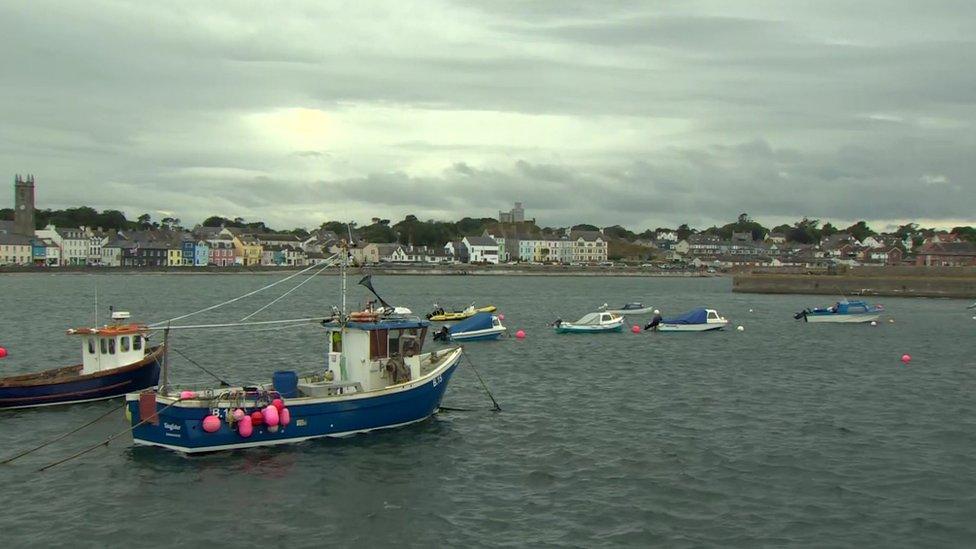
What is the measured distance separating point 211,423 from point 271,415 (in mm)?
1596

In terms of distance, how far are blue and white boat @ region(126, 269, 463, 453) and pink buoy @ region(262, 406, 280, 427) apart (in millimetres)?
28

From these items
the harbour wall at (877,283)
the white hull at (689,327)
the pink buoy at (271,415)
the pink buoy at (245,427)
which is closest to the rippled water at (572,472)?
the pink buoy at (245,427)

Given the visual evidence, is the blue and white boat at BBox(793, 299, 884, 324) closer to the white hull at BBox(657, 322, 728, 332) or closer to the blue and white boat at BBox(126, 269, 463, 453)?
the white hull at BBox(657, 322, 728, 332)

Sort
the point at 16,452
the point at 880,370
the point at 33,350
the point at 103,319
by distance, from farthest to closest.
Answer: the point at 103,319 → the point at 33,350 → the point at 880,370 → the point at 16,452

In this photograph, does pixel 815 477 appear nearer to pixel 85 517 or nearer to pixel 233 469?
pixel 233 469

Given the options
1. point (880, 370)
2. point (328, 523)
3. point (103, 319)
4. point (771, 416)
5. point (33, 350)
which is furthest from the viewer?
point (103, 319)

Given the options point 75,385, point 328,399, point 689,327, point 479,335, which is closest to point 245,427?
point 328,399

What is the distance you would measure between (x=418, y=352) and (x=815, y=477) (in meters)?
12.7

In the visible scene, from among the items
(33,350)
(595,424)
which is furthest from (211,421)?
(33,350)

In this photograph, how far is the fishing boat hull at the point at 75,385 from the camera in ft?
104

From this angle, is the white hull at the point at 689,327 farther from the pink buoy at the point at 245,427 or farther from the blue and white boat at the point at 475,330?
the pink buoy at the point at 245,427

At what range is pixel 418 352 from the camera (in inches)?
1191

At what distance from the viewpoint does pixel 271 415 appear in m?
25.4

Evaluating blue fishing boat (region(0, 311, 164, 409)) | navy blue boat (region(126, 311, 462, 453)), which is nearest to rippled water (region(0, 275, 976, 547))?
navy blue boat (region(126, 311, 462, 453))
